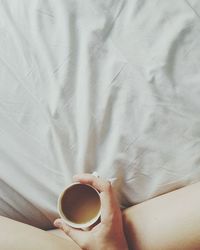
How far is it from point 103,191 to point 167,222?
5.9 inches

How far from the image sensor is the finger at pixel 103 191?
2.54ft

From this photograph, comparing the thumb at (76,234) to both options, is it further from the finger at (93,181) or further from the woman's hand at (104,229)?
the finger at (93,181)

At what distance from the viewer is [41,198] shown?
0.85 m

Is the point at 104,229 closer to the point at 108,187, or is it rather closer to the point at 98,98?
the point at 108,187

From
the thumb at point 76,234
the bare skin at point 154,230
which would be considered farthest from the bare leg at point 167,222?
the thumb at point 76,234

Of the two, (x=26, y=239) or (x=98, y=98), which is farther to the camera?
(x=98, y=98)

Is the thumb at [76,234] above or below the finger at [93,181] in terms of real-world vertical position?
below

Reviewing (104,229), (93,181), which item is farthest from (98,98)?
(104,229)

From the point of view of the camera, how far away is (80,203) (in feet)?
2.74

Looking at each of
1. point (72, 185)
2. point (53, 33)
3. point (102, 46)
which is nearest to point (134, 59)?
point (102, 46)

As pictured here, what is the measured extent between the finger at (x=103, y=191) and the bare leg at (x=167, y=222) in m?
0.07

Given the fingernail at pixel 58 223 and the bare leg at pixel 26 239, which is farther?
the fingernail at pixel 58 223

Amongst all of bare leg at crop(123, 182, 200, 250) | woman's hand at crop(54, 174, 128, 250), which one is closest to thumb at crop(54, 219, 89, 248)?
woman's hand at crop(54, 174, 128, 250)

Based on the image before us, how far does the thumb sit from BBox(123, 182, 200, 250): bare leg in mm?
101
